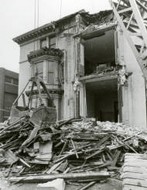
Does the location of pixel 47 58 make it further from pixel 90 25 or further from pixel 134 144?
pixel 134 144

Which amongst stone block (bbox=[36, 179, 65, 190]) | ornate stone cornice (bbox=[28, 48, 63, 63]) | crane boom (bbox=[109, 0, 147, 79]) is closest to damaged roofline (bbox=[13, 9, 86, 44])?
ornate stone cornice (bbox=[28, 48, 63, 63])

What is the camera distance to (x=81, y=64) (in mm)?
18000

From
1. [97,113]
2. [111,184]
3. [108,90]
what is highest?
[108,90]

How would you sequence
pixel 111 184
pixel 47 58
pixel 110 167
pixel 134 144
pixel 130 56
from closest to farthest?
1. pixel 111 184
2. pixel 110 167
3. pixel 134 144
4. pixel 130 56
5. pixel 47 58

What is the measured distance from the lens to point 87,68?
859 inches

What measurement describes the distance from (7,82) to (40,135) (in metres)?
22.7

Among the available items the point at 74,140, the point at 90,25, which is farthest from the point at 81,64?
A: the point at 74,140

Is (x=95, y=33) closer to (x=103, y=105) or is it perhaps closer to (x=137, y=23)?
(x=103, y=105)

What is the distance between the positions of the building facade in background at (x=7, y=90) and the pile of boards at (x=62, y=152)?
18299mm

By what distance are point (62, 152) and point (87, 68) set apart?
50.6 ft

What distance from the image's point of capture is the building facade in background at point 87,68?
15.6m

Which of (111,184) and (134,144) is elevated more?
(134,144)

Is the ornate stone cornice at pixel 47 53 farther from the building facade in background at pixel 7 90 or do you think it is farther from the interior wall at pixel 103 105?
the building facade in background at pixel 7 90

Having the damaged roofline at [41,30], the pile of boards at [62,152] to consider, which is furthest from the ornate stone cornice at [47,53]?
the pile of boards at [62,152]
